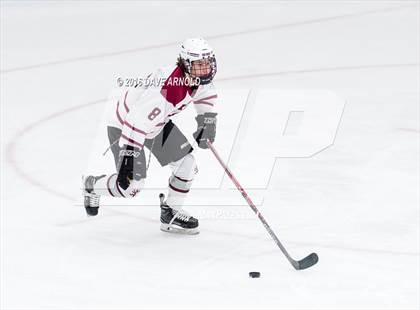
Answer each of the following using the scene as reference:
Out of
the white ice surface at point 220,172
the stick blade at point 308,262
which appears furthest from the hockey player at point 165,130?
the stick blade at point 308,262

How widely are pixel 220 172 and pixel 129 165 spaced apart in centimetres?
145

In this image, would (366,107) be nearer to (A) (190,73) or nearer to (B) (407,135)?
(B) (407,135)

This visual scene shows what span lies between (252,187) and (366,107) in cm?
193

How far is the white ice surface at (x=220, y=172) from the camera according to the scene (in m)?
4.49

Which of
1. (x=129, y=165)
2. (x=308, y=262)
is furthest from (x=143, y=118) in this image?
(x=308, y=262)

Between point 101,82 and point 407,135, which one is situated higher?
point 101,82

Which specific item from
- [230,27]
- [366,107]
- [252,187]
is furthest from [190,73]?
[230,27]

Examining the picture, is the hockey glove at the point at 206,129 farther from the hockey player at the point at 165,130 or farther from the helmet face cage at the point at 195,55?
the helmet face cage at the point at 195,55

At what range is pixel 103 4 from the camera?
10.3 m

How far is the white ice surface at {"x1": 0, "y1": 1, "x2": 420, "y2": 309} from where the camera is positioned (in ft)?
14.7

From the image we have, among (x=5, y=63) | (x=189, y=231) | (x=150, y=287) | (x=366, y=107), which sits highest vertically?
(x=5, y=63)

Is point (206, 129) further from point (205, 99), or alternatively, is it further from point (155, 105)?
point (155, 105)

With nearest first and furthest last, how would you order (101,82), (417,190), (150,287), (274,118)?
1. (150,287)
2. (417,190)
3. (274,118)
4. (101,82)

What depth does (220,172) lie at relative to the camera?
6289 mm
